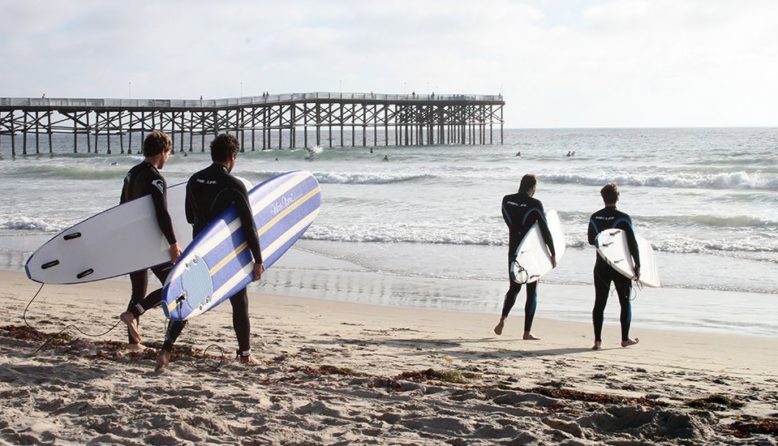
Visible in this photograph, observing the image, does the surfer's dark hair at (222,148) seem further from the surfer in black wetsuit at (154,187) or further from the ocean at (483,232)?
the ocean at (483,232)

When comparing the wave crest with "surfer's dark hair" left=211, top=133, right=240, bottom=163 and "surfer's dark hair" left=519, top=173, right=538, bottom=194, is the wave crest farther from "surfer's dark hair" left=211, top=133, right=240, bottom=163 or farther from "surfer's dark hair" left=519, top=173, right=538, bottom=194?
"surfer's dark hair" left=211, top=133, right=240, bottom=163

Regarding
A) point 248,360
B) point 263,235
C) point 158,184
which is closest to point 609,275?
point 263,235

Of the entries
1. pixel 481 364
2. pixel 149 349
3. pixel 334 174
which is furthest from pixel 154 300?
pixel 334 174

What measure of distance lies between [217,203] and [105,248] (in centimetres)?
128

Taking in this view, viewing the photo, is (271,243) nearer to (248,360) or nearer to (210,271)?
(210,271)

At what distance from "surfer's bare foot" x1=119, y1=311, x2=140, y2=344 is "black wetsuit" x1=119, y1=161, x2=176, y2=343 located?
0.02 meters

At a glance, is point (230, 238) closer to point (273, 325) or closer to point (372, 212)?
point (273, 325)

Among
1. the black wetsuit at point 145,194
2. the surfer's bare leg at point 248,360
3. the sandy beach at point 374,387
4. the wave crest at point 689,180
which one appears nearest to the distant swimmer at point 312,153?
the wave crest at point 689,180

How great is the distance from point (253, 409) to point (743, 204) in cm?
1892

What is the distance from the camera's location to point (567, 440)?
3.68 metres

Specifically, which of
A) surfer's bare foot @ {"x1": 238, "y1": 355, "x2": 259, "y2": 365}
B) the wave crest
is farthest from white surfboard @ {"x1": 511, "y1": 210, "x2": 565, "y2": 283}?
the wave crest

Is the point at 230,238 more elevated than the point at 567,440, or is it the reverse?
the point at 230,238

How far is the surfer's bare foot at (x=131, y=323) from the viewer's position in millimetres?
5230

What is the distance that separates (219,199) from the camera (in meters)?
4.95
